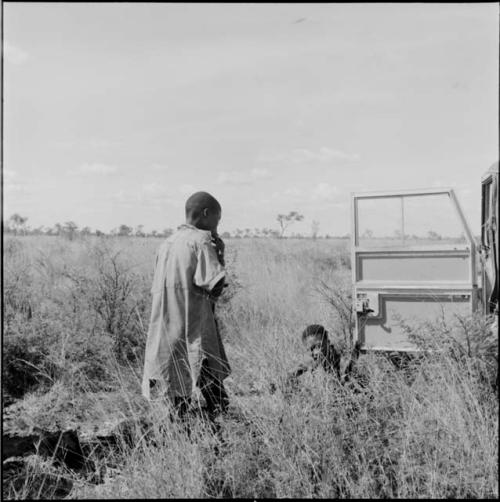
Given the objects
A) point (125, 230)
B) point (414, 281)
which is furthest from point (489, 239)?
point (125, 230)

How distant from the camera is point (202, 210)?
3.79m

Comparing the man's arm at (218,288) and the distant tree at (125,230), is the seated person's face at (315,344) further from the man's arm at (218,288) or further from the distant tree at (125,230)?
the distant tree at (125,230)

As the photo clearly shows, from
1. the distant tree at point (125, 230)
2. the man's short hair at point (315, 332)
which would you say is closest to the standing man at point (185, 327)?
the man's short hair at point (315, 332)

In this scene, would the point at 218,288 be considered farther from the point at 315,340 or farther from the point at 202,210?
the point at 315,340

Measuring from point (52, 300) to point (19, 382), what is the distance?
57.0 inches

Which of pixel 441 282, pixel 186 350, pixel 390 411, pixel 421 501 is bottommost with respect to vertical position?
pixel 421 501

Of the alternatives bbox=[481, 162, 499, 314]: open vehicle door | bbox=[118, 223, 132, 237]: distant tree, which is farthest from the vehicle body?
bbox=[118, 223, 132, 237]: distant tree

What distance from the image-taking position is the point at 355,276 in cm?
548

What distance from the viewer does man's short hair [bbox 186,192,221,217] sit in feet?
12.4

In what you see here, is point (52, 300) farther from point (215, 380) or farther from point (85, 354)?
point (215, 380)

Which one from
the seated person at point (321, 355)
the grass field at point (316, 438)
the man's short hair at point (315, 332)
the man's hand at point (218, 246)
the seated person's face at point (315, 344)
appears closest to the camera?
the grass field at point (316, 438)

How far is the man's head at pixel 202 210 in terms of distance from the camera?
3.79 meters

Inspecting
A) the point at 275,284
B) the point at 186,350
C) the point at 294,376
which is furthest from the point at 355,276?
the point at 275,284

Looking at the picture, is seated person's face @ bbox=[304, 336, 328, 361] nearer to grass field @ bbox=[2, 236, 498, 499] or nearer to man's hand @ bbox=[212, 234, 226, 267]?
grass field @ bbox=[2, 236, 498, 499]
